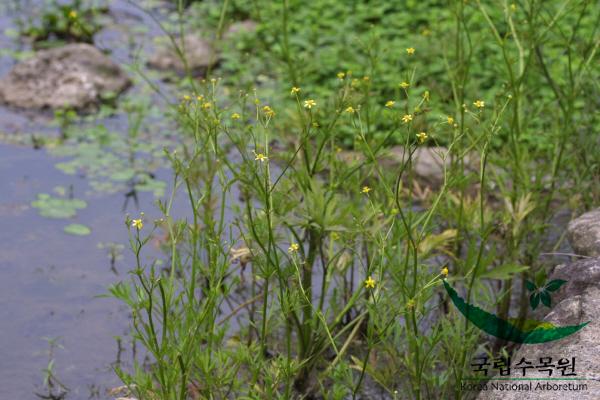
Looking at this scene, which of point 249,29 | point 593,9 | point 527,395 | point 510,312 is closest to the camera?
point 527,395

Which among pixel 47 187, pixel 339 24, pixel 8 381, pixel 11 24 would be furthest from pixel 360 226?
pixel 11 24

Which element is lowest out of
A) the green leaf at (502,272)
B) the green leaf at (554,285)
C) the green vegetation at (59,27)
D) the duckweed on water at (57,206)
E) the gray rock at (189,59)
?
the green leaf at (554,285)

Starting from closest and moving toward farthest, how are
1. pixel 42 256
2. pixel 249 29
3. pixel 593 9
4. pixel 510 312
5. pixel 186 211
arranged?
pixel 510 312, pixel 42 256, pixel 186 211, pixel 593 9, pixel 249 29

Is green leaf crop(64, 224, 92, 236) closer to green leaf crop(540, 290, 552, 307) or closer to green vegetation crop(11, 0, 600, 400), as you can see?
green vegetation crop(11, 0, 600, 400)

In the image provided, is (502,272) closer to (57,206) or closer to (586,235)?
(586,235)

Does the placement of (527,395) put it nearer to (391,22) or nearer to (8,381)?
(8,381)

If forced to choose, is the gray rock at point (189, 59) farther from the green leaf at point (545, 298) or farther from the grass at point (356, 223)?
the green leaf at point (545, 298)

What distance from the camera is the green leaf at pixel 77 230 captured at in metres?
4.98

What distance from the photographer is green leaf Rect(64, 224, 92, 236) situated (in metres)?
4.98

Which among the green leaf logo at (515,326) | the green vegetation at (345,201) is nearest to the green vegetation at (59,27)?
the green vegetation at (345,201)

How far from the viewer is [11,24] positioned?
7.95 m

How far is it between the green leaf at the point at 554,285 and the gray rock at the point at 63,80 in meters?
4.31

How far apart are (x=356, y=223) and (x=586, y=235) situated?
3.08ft

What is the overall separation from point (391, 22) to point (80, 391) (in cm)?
447
